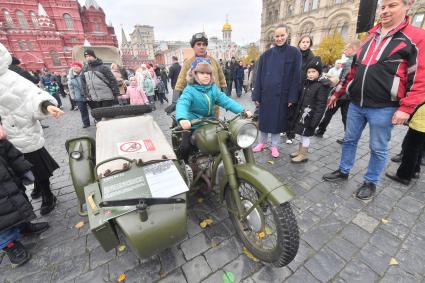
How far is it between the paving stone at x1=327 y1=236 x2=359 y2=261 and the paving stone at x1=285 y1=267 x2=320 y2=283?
0.41m

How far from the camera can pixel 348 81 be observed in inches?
109

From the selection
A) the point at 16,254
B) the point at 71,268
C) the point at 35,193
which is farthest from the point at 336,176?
the point at 35,193

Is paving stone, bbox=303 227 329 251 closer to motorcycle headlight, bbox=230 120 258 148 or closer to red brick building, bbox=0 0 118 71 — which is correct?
motorcycle headlight, bbox=230 120 258 148

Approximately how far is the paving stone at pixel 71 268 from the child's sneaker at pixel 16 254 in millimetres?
370

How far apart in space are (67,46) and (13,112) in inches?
1889

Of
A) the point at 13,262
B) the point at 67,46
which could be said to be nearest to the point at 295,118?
the point at 13,262

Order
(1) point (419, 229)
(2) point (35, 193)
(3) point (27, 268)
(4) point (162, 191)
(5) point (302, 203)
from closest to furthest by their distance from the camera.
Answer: (4) point (162, 191)
(3) point (27, 268)
(1) point (419, 229)
(5) point (302, 203)
(2) point (35, 193)

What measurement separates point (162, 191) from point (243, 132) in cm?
84

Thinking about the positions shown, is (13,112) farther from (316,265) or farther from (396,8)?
(396,8)

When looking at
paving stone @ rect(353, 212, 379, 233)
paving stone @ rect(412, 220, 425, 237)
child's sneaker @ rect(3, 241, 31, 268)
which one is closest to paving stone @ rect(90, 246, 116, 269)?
child's sneaker @ rect(3, 241, 31, 268)

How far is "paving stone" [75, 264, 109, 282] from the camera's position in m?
1.76

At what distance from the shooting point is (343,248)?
6.38ft

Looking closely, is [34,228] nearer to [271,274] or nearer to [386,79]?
[271,274]

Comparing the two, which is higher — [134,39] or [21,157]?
[134,39]
